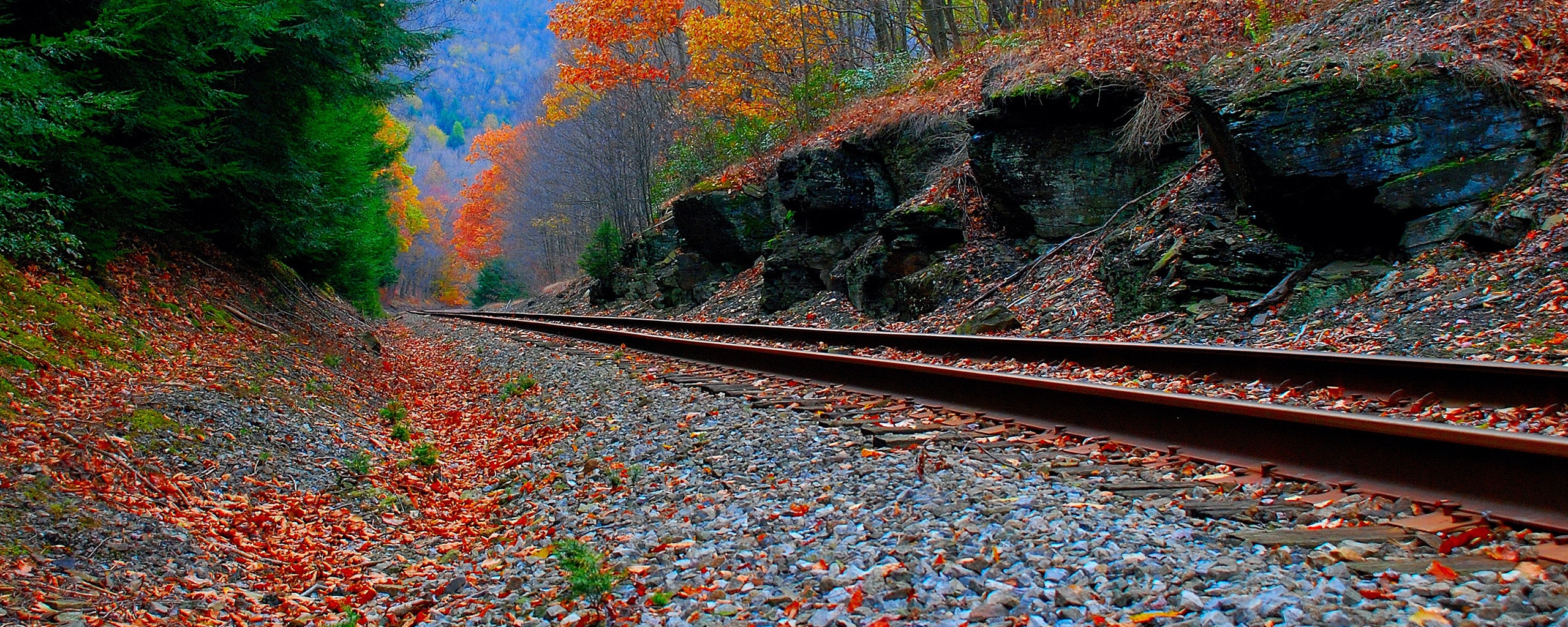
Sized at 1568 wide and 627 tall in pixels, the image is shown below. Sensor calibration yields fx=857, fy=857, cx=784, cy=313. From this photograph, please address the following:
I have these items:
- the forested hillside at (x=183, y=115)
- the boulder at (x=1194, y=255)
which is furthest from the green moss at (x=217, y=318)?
the boulder at (x=1194, y=255)

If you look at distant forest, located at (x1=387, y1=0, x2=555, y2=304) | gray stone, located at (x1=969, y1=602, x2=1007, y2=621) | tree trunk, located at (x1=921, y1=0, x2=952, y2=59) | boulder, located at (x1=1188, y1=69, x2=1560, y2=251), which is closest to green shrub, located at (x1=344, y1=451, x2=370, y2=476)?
gray stone, located at (x1=969, y1=602, x2=1007, y2=621)

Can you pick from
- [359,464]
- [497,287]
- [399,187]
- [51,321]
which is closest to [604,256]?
A: [399,187]

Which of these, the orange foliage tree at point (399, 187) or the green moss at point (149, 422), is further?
the orange foliage tree at point (399, 187)

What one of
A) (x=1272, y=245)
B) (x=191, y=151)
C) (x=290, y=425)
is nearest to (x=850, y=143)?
(x=1272, y=245)

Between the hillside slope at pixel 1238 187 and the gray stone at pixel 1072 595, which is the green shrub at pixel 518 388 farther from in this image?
the gray stone at pixel 1072 595

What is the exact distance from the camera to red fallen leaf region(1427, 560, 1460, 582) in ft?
8.28

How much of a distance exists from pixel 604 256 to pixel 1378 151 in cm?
2443

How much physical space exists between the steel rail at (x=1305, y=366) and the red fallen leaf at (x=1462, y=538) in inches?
79.7

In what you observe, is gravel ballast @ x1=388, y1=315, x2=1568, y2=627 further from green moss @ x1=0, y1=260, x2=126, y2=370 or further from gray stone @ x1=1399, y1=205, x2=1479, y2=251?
gray stone @ x1=1399, y1=205, x2=1479, y2=251

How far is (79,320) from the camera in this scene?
7.29 meters

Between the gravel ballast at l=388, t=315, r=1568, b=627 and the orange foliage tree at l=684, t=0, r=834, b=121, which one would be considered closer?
the gravel ballast at l=388, t=315, r=1568, b=627

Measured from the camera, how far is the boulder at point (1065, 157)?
1147 cm

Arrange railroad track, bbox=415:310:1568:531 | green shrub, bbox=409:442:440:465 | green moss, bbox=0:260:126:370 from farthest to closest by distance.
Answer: green shrub, bbox=409:442:440:465 → green moss, bbox=0:260:126:370 → railroad track, bbox=415:310:1568:531

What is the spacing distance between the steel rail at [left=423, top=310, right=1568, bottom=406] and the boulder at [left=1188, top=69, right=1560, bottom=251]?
2.92 m
